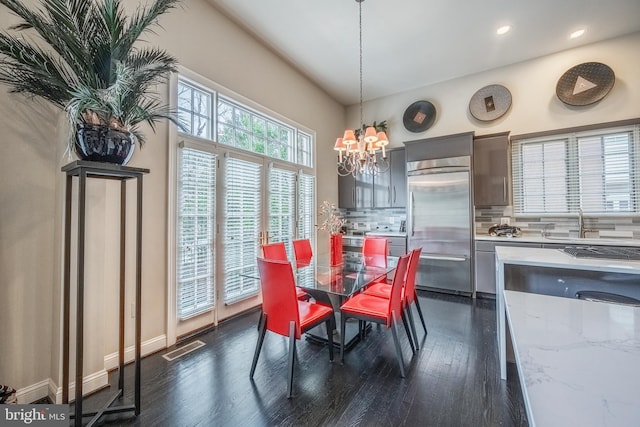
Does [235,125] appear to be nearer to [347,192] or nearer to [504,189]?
[347,192]

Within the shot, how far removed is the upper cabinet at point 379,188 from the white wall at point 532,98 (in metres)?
0.53

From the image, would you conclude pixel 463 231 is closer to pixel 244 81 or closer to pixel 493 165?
pixel 493 165

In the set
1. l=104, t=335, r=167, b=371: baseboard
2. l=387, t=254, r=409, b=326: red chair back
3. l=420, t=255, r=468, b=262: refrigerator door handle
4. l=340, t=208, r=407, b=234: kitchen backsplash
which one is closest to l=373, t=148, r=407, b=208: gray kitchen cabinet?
l=340, t=208, r=407, b=234: kitchen backsplash

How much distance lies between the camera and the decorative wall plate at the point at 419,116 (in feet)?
15.9

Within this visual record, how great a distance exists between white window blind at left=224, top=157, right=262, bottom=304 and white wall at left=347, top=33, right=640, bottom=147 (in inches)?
122

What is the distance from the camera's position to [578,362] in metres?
0.74

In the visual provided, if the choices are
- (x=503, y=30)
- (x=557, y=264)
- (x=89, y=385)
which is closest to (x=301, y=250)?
(x=89, y=385)

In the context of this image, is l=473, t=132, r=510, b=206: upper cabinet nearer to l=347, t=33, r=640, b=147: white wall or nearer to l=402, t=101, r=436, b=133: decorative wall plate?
l=347, t=33, r=640, b=147: white wall

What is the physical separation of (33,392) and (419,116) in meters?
5.76

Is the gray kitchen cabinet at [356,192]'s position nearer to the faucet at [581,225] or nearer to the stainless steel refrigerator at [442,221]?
the stainless steel refrigerator at [442,221]

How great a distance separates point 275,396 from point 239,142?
9.04 ft

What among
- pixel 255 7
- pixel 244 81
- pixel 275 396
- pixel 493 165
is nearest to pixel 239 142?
pixel 244 81

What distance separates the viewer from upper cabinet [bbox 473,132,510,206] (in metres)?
4.08

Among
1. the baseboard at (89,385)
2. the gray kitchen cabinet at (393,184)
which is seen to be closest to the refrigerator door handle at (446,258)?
the gray kitchen cabinet at (393,184)
